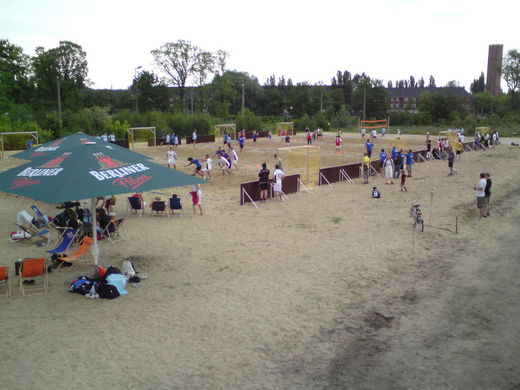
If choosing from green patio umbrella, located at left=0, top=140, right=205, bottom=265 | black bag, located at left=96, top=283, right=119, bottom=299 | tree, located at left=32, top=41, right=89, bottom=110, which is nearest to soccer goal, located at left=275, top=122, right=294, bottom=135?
tree, located at left=32, top=41, right=89, bottom=110

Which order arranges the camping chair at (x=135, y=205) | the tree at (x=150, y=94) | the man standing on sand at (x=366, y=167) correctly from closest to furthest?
1. the camping chair at (x=135, y=205)
2. the man standing on sand at (x=366, y=167)
3. the tree at (x=150, y=94)

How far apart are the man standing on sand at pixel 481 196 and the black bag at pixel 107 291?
12.3m

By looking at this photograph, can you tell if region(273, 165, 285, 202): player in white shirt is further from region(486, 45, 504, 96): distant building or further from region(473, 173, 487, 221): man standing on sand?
region(486, 45, 504, 96): distant building

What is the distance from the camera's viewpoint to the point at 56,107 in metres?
63.2

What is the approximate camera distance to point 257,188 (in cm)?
1892

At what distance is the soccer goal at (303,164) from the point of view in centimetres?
2338

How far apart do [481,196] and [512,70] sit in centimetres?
9061

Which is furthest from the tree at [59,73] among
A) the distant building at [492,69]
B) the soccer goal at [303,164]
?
the distant building at [492,69]

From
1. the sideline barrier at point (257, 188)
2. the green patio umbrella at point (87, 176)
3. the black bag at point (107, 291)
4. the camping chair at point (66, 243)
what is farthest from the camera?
the sideline barrier at point (257, 188)

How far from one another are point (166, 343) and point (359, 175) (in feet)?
63.1

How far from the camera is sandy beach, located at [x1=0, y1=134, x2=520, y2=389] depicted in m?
6.79

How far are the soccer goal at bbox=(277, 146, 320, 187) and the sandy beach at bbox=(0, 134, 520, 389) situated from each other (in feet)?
24.0

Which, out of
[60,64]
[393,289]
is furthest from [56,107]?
[393,289]

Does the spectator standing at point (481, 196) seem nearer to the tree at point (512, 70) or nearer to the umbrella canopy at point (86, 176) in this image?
the umbrella canopy at point (86, 176)
